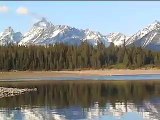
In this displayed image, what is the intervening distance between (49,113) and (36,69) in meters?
116

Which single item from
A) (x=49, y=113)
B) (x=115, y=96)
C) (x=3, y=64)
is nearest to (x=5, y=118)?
(x=49, y=113)

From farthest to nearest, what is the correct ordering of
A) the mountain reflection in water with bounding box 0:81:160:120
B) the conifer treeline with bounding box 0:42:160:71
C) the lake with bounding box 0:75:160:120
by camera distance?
the conifer treeline with bounding box 0:42:160:71 < the mountain reflection in water with bounding box 0:81:160:120 < the lake with bounding box 0:75:160:120

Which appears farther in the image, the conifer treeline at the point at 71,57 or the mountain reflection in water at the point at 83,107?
the conifer treeline at the point at 71,57

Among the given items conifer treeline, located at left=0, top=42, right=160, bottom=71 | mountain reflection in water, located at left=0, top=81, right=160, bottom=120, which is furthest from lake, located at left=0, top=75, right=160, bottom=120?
conifer treeline, located at left=0, top=42, right=160, bottom=71

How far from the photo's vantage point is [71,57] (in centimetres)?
15850

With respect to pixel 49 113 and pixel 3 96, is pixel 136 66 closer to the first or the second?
pixel 3 96

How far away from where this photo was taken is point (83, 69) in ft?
497

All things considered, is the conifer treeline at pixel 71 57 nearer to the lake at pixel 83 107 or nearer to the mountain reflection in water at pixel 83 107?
the lake at pixel 83 107

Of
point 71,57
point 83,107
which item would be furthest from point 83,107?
point 71,57

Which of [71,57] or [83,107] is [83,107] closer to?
[83,107]

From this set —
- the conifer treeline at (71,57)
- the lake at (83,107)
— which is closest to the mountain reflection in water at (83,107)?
the lake at (83,107)

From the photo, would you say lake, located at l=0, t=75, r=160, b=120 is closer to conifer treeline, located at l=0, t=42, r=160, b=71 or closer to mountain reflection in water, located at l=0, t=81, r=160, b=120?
mountain reflection in water, located at l=0, t=81, r=160, b=120

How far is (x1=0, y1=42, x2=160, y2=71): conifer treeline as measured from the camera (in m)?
152

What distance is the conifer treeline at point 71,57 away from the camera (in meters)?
152
